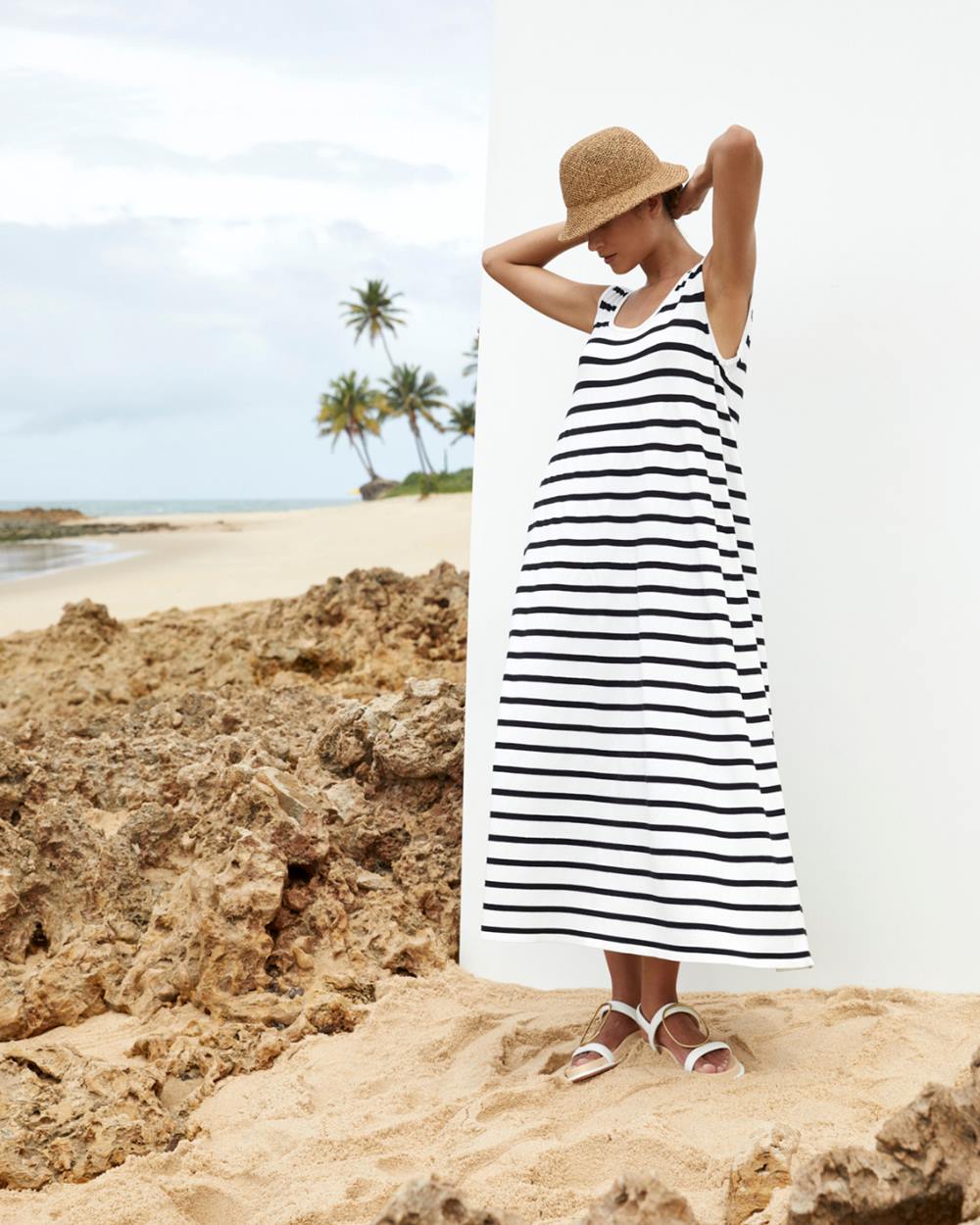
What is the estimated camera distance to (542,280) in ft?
8.28

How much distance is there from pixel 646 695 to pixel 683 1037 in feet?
2.06

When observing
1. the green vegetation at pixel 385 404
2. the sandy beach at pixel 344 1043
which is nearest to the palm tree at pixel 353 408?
the green vegetation at pixel 385 404

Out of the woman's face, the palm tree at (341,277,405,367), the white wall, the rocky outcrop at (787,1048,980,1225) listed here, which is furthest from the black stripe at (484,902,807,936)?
the palm tree at (341,277,405,367)

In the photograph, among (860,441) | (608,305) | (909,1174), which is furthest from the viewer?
(860,441)

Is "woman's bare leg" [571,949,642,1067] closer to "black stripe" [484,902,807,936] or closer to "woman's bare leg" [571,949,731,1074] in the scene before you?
"woman's bare leg" [571,949,731,1074]

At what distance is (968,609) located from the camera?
8.21ft

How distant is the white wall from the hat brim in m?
0.57

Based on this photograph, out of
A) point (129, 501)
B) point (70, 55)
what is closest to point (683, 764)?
point (70, 55)

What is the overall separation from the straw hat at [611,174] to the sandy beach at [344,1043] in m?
1.48

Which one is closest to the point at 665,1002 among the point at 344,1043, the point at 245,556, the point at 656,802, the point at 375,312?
the point at 656,802

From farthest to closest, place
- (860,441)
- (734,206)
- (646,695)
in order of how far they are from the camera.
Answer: (860,441)
(646,695)
(734,206)

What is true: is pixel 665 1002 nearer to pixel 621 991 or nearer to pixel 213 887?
pixel 621 991

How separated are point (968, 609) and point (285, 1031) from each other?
1664mm

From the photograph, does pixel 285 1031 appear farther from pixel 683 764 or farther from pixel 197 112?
pixel 197 112
